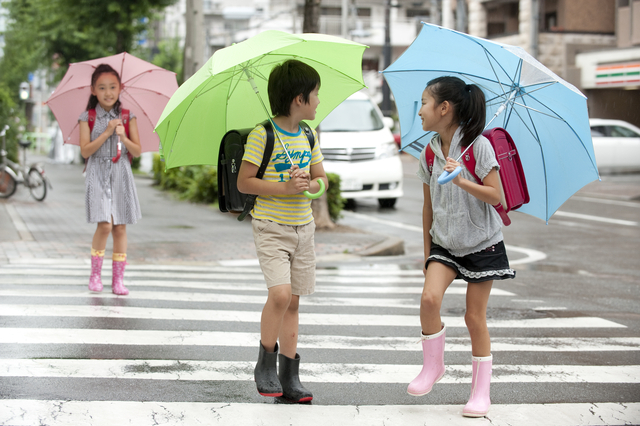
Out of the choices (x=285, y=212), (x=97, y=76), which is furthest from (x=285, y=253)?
(x=97, y=76)

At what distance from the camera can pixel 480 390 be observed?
3.79m

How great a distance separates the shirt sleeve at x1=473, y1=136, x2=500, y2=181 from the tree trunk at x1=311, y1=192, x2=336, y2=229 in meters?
8.42

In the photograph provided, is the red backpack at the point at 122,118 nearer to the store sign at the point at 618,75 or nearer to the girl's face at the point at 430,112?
the girl's face at the point at 430,112

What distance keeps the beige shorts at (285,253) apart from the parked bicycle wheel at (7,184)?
13650 mm

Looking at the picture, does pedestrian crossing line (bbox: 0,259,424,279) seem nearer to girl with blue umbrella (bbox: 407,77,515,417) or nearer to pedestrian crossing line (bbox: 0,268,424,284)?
pedestrian crossing line (bbox: 0,268,424,284)

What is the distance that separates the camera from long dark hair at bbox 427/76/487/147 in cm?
366

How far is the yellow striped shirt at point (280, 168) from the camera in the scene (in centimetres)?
372

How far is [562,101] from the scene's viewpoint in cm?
392

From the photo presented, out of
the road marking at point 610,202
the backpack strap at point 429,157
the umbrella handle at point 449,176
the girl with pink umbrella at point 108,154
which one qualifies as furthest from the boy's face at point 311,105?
the road marking at point 610,202

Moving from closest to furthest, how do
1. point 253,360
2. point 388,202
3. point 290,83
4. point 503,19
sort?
point 290,83, point 253,360, point 388,202, point 503,19

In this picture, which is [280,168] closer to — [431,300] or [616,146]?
[431,300]

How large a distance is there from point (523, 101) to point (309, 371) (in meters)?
1.96

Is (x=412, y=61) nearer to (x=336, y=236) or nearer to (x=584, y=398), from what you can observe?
(x=584, y=398)

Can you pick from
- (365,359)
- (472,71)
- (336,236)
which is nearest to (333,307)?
(365,359)
